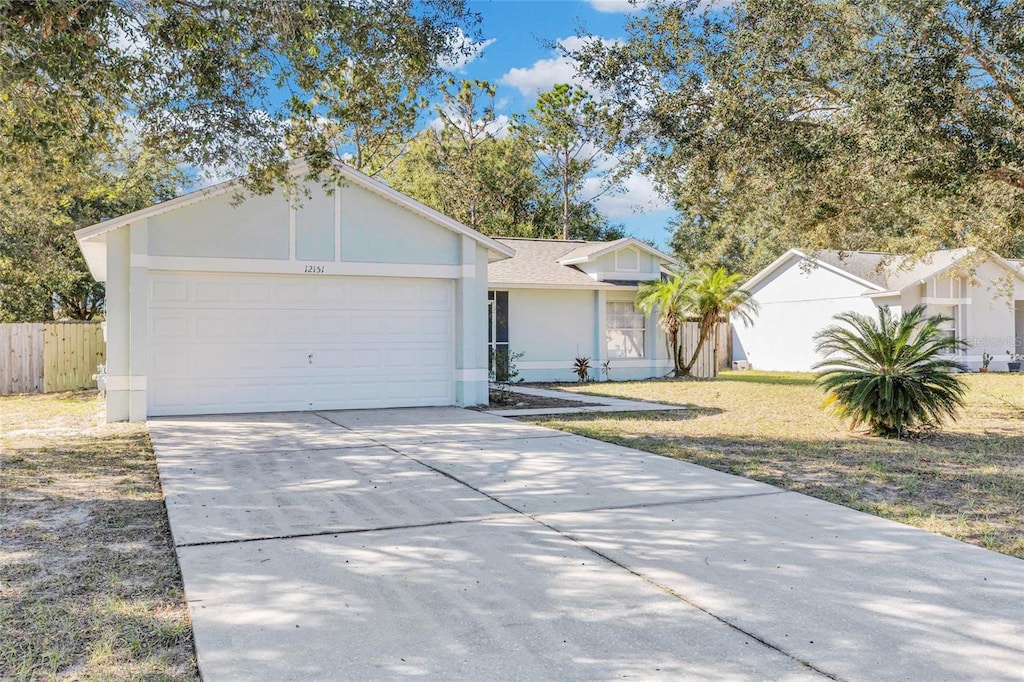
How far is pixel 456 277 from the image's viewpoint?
13812mm

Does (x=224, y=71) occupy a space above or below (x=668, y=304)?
above

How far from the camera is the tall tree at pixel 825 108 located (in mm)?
8672

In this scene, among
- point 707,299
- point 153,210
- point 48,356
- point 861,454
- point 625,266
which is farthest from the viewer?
point 625,266

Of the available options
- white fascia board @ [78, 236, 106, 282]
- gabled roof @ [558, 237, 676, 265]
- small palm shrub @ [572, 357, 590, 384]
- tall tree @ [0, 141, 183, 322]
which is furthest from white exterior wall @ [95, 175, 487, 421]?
gabled roof @ [558, 237, 676, 265]

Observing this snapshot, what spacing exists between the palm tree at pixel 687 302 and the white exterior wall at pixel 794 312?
6.31 m

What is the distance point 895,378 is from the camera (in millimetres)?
10000

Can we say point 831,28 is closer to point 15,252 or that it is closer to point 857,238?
point 857,238

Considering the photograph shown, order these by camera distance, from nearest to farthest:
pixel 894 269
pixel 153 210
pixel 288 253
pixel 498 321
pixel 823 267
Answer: pixel 153 210, pixel 288 253, pixel 498 321, pixel 894 269, pixel 823 267

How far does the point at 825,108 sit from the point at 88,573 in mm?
10174

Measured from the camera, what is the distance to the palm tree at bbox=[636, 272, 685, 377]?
65.7ft

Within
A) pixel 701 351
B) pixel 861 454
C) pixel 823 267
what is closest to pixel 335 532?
pixel 861 454

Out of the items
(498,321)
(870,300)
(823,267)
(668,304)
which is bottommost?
(498,321)

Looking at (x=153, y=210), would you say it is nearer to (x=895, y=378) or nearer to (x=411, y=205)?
(x=411, y=205)

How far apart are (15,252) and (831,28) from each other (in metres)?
19.8
